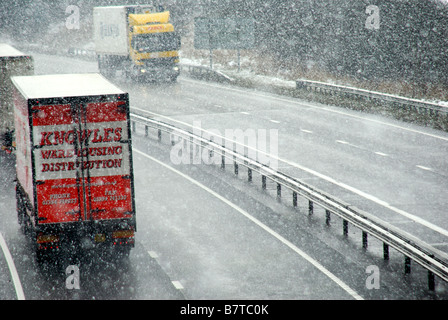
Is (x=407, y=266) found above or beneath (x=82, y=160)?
beneath

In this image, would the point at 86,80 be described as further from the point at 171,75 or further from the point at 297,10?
the point at 297,10

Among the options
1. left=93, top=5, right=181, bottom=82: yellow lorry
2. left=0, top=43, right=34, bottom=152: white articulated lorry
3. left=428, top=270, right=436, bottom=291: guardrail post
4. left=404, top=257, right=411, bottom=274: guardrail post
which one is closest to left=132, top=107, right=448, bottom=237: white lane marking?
left=404, top=257, right=411, bottom=274: guardrail post

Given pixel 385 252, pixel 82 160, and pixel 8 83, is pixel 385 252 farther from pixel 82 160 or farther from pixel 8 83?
pixel 8 83

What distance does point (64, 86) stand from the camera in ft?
43.6

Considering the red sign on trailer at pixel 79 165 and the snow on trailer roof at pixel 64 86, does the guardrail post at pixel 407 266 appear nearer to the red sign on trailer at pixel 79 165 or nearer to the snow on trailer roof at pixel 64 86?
the red sign on trailer at pixel 79 165

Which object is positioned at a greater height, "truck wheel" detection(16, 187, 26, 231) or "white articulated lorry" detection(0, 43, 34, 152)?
"white articulated lorry" detection(0, 43, 34, 152)

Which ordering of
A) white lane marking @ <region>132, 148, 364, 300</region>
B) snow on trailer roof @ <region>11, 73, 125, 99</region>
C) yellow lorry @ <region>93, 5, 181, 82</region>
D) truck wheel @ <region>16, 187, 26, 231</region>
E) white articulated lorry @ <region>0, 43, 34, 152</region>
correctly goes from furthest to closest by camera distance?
yellow lorry @ <region>93, 5, 181, 82</region>, white articulated lorry @ <region>0, 43, 34, 152</region>, truck wheel @ <region>16, 187, 26, 231</region>, snow on trailer roof @ <region>11, 73, 125, 99</region>, white lane marking @ <region>132, 148, 364, 300</region>

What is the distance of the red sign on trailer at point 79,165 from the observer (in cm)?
1174

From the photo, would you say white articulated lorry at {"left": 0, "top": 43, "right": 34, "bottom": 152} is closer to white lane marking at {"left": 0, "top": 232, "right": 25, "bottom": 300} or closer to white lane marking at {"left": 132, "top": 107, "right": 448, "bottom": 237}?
white lane marking at {"left": 0, "top": 232, "right": 25, "bottom": 300}

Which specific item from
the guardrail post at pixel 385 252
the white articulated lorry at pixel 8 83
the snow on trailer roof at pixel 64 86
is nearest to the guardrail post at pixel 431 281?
the guardrail post at pixel 385 252

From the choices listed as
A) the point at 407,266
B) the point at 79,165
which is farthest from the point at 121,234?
the point at 407,266

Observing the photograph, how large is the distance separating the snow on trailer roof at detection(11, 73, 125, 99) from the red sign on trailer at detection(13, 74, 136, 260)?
0.04 m

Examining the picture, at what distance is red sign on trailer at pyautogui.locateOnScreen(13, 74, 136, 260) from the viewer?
462 inches

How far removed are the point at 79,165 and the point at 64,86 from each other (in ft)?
7.05
